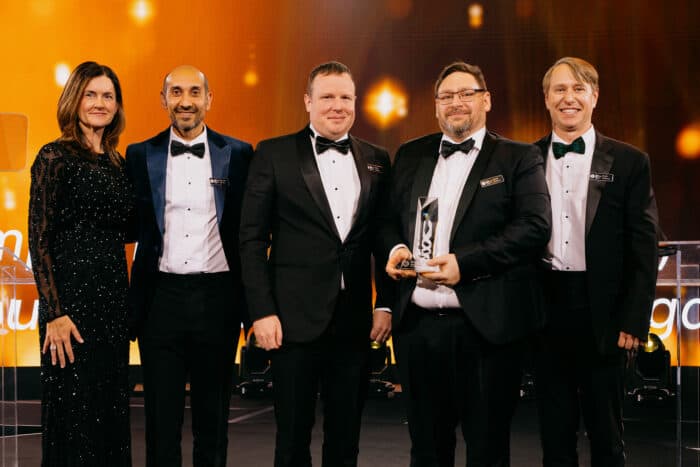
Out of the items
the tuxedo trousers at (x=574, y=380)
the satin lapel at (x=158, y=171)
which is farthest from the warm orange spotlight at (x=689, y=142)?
the satin lapel at (x=158, y=171)

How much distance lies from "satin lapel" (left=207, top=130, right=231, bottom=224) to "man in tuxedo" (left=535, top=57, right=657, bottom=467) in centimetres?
130

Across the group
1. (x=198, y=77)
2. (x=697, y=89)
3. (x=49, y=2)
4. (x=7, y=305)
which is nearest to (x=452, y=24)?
(x=697, y=89)

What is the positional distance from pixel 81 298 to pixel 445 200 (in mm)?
1438

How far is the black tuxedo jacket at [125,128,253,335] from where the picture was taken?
9.82ft

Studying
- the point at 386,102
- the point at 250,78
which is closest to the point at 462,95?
the point at 386,102

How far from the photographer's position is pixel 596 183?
2912 mm

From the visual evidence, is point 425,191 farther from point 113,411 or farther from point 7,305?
point 7,305

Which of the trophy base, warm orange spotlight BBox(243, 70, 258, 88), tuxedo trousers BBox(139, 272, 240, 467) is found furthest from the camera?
warm orange spotlight BBox(243, 70, 258, 88)

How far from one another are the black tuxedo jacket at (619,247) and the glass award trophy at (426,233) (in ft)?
2.38

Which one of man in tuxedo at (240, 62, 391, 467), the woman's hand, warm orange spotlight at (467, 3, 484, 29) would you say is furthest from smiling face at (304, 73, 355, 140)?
warm orange spotlight at (467, 3, 484, 29)

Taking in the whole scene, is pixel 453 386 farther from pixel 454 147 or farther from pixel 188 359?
pixel 188 359

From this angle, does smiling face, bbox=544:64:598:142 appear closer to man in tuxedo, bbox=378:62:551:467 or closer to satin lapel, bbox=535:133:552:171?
satin lapel, bbox=535:133:552:171

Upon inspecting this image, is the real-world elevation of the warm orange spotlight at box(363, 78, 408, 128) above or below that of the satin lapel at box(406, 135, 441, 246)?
above

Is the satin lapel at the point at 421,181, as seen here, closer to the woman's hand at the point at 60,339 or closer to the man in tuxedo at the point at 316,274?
the man in tuxedo at the point at 316,274
